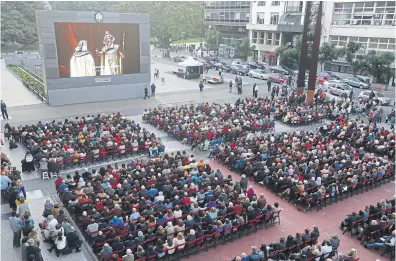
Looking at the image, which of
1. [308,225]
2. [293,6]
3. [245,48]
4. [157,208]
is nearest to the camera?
[157,208]

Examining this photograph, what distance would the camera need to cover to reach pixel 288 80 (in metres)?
41.5

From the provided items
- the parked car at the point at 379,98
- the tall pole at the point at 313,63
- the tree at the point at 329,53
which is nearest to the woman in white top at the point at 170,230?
the tall pole at the point at 313,63

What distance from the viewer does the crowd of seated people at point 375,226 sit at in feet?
39.3

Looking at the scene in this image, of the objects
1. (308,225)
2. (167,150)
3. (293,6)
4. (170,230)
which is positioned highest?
(293,6)

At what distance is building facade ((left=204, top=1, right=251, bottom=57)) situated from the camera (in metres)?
68.9

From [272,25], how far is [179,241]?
5542cm

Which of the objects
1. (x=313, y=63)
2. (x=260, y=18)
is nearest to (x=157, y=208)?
(x=313, y=63)

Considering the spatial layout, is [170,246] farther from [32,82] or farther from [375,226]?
[32,82]

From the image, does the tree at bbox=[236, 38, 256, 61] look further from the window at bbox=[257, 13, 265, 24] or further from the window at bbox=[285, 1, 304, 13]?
the window at bbox=[285, 1, 304, 13]

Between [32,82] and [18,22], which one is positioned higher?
[18,22]

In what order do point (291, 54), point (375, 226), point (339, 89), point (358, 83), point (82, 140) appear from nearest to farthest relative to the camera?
1. point (375, 226)
2. point (82, 140)
3. point (339, 89)
4. point (358, 83)
5. point (291, 54)

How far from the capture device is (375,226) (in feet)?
39.7

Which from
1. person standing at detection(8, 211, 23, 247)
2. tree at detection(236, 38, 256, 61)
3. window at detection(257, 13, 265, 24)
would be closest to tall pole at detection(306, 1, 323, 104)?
person standing at detection(8, 211, 23, 247)

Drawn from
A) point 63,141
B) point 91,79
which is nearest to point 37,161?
point 63,141
